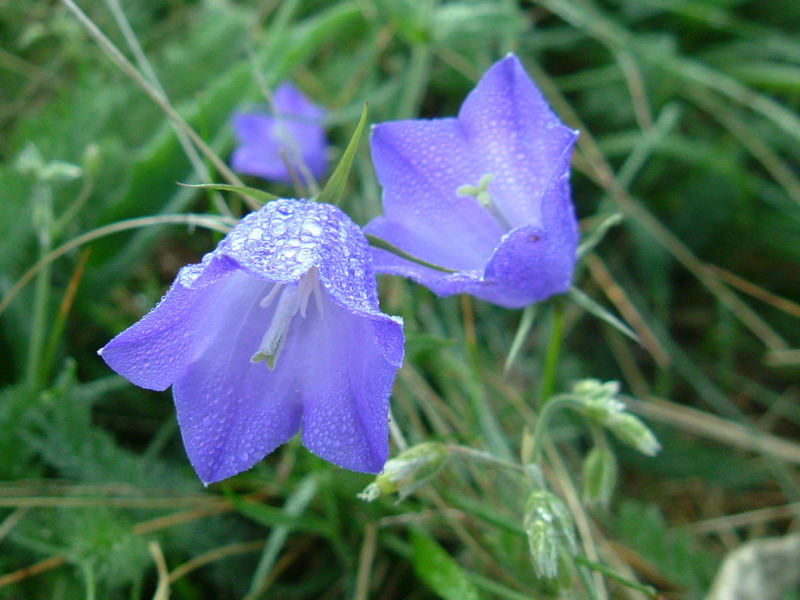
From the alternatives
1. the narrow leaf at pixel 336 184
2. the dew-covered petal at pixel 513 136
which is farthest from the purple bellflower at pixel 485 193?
the narrow leaf at pixel 336 184

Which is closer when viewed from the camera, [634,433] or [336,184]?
[336,184]

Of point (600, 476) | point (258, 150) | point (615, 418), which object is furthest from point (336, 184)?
point (258, 150)

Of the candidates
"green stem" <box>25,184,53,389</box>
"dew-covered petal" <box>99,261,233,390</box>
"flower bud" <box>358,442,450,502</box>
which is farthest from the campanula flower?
"flower bud" <box>358,442,450,502</box>

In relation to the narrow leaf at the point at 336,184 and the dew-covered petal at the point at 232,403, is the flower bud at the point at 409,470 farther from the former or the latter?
the narrow leaf at the point at 336,184

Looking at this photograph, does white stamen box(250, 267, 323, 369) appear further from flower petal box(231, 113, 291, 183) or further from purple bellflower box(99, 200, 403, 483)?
flower petal box(231, 113, 291, 183)

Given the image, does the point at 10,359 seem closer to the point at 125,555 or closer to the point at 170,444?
the point at 170,444

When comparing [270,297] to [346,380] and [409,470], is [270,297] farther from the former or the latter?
[409,470]
